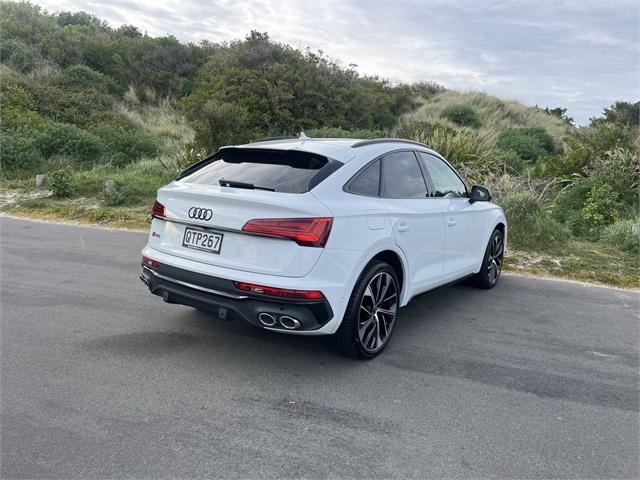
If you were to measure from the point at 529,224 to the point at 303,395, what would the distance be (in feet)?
22.3

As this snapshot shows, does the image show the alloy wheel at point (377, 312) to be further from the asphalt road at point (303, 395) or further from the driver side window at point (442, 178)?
the driver side window at point (442, 178)

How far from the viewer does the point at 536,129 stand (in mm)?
22266

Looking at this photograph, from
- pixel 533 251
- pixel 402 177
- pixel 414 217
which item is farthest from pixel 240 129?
pixel 414 217

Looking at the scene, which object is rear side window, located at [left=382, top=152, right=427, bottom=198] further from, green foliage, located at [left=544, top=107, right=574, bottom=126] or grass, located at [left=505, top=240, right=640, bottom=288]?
green foliage, located at [left=544, top=107, right=574, bottom=126]

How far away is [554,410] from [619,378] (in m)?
0.95

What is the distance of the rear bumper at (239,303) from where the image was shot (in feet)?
11.8

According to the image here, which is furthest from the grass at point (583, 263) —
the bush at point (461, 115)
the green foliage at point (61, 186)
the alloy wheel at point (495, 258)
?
the bush at point (461, 115)

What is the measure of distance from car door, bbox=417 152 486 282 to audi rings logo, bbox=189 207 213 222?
229cm

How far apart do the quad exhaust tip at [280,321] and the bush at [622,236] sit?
7.16 meters

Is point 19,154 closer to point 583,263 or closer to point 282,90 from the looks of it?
point 282,90

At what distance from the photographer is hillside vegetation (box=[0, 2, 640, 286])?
396 inches

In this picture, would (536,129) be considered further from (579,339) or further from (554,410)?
(554,410)

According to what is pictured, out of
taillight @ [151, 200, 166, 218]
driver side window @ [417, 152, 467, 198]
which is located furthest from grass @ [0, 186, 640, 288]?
taillight @ [151, 200, 166, 218]

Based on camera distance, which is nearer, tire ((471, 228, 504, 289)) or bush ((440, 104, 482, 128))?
tire ((471, 228, 504, 289))
